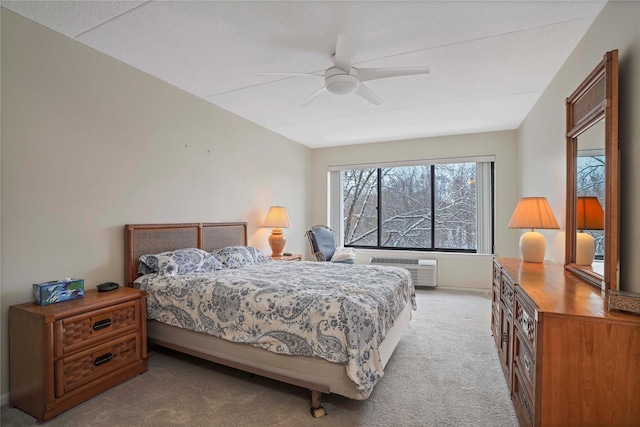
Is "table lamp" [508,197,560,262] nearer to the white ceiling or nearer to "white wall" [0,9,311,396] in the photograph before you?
the white ceiling

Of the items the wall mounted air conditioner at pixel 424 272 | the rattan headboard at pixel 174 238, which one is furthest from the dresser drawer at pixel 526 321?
the wall mounted air conditioner at pixel 424 272

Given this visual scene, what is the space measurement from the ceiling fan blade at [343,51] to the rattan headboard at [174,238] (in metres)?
2.32

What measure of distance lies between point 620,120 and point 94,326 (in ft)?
11.7

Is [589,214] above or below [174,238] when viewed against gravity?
above

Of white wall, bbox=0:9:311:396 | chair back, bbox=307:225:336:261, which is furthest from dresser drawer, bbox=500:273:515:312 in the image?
white wall, bbox=0:9:311:396

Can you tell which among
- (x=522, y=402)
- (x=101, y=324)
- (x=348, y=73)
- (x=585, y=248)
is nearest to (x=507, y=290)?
(x=585, y=248)

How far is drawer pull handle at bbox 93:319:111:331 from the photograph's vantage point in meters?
2.12

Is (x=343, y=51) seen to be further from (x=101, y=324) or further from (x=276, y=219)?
(x=276, y=219)

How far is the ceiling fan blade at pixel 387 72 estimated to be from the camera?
2.23 m

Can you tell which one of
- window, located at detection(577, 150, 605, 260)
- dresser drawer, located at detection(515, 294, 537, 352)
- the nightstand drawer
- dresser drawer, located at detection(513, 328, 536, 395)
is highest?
window, located at detection(577, 150, 605, 260)

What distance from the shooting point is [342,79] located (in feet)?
7.90

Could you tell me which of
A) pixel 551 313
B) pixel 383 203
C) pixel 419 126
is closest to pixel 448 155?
pixel 419 126

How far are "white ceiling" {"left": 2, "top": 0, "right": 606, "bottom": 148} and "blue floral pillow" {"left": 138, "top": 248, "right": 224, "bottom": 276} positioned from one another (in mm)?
1767

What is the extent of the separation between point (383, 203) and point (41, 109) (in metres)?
4.97
